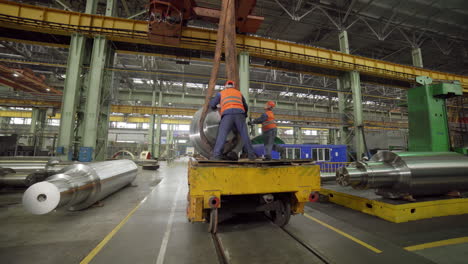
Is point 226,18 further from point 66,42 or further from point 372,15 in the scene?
point 372,15

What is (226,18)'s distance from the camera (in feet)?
12.0

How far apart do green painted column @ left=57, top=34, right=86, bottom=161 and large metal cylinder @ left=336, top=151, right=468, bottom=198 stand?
380 inches

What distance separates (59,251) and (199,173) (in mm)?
1875

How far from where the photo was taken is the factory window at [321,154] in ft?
41.1

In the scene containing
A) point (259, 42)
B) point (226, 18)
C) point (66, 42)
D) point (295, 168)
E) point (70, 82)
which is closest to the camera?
point (295, 168)

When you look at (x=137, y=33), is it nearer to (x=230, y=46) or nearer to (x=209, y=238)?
(x=230, y=46)

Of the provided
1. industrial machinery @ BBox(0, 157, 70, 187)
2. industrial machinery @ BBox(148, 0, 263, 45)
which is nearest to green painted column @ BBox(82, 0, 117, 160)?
industrial machinery @ BBox(148, 0, 263, 45)

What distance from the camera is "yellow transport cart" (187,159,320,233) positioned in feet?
6.47

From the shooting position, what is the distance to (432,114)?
163 inches

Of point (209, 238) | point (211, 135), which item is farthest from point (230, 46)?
point (209, 238)

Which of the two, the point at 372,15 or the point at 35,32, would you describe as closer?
the point at 35,32

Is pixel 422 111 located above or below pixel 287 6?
below

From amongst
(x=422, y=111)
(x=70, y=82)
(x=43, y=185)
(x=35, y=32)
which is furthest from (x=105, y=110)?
(x=422, y=111)

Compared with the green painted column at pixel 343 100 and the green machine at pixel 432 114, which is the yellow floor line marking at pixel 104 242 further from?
the green painted column at pixel 343 100
